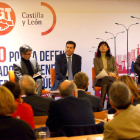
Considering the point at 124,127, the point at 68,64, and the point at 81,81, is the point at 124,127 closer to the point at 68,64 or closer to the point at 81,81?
the point at 81,81

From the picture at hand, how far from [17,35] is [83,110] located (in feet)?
14.8

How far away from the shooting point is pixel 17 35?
6312mm

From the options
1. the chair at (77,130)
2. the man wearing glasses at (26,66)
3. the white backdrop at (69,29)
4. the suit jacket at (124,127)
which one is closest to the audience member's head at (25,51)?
the man wearing glasses at (26,66)

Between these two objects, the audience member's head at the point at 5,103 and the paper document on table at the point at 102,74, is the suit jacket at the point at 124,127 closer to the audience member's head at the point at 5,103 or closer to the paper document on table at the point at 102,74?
the audience member's head at the point at 5,103

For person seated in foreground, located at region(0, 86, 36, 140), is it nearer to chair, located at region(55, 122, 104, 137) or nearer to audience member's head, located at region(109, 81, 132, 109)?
chair, located at region(55, 122, 104, 137)

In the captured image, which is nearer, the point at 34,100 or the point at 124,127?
the point at 124,127

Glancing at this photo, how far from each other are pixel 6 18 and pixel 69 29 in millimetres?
1773

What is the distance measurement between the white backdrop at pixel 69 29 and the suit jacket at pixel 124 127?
16.5 ft

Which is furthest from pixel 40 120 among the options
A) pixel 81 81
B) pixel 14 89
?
pixel 81 81

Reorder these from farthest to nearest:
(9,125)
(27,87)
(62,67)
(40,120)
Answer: (62,67), (27,87), (40,120), (9,125)

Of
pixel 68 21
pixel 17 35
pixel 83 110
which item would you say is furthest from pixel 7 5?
pixel 83 110

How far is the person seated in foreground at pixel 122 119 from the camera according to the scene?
60.1 inches

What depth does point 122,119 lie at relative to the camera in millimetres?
1563

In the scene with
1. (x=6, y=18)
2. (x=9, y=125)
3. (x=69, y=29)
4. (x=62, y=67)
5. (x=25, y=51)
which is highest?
(x=6, y=18)
